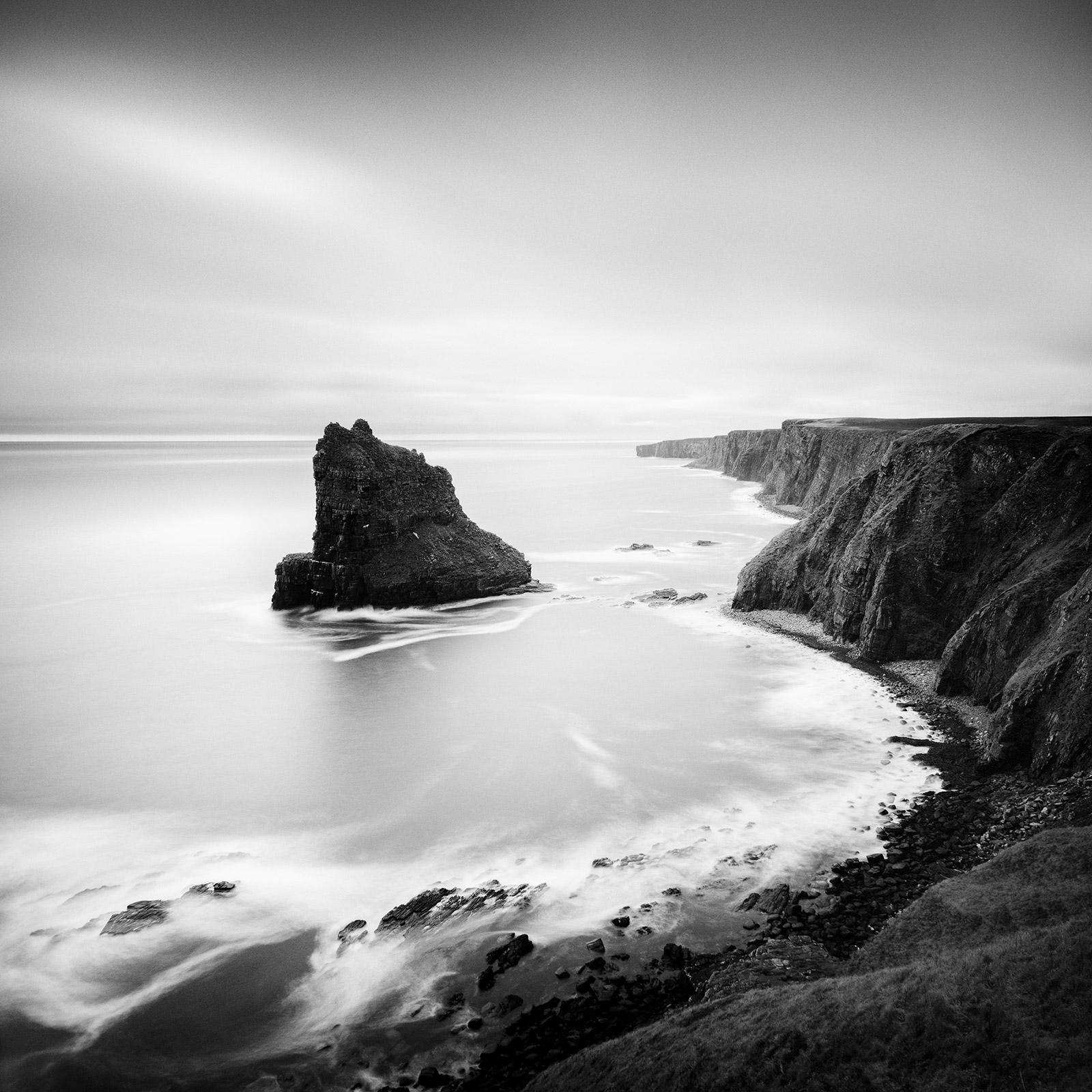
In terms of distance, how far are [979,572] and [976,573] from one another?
0.21m

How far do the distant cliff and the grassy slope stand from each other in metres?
8.81

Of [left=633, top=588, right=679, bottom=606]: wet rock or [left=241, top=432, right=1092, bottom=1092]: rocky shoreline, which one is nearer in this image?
[left=241, top=432, right=1092, bottom=1092]: rocky shoreline

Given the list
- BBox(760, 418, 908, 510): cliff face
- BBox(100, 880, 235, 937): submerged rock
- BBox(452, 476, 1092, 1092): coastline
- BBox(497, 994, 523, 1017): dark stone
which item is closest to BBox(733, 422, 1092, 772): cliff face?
BBox(452, 476, 1092, 1092): coastline

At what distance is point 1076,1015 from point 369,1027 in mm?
11724

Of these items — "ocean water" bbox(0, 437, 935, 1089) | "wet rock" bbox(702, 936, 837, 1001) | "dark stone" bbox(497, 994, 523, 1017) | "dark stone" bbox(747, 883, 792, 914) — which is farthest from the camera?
"dark stone" bbox(747, 883, 792, 914)

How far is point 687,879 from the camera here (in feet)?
54.8

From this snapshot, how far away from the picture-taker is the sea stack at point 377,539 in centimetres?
4528

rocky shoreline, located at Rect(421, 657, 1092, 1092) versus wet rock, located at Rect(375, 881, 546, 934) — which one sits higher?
rocky shoreline, located at Rect(421, 657, 1092, 1092)

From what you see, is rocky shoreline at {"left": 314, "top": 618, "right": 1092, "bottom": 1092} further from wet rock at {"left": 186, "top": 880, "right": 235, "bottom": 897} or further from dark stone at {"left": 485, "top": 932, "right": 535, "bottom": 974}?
wet rock at {"left": 186, "top": 880, "right": 235, "bottom": 897}

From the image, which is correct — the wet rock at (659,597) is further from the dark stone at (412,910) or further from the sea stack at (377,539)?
the dark stone at (412,910)

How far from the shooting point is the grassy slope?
8.34 meters

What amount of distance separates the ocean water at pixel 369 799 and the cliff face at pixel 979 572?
3282 mm

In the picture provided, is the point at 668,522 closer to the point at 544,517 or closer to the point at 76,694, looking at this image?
the point at 544,517

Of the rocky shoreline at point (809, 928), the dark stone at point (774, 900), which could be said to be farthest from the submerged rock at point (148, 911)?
the dark stone at point (774, 900)
